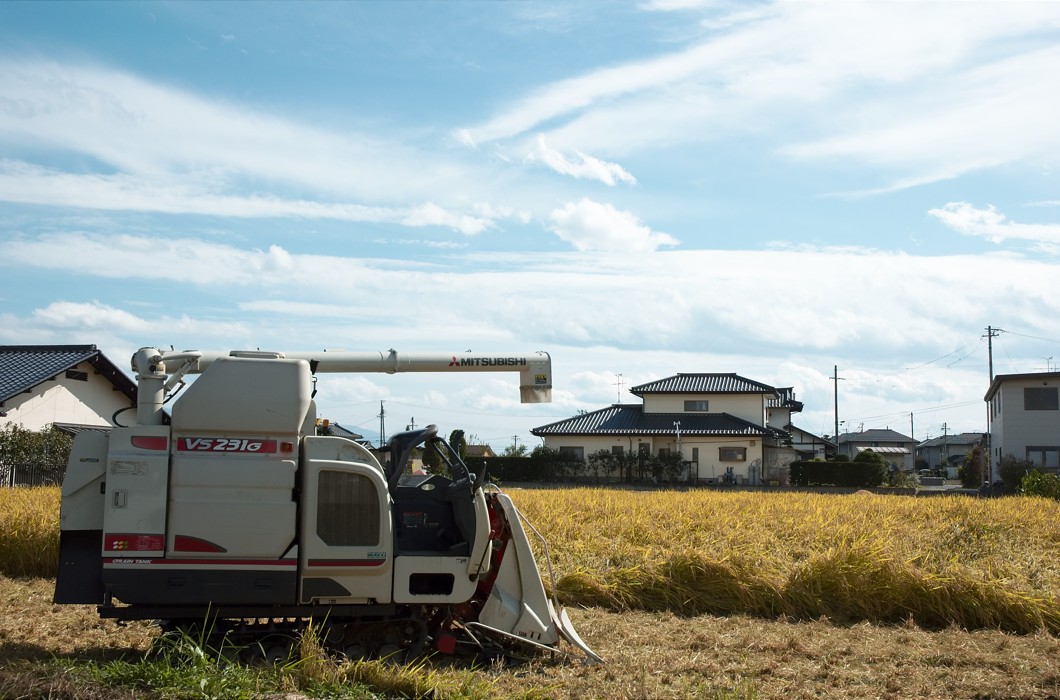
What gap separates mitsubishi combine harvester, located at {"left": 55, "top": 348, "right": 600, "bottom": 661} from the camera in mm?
8125

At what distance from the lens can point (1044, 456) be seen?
4284 cm

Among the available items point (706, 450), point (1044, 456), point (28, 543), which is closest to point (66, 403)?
point (28, 543)

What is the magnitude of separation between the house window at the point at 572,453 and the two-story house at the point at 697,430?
0.18 feet

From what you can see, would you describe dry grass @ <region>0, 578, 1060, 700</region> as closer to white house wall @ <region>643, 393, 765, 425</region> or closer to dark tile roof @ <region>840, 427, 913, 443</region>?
white house wall @ <region>643, 393, 765, 425</region>

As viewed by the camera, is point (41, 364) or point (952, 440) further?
point (952, 440)

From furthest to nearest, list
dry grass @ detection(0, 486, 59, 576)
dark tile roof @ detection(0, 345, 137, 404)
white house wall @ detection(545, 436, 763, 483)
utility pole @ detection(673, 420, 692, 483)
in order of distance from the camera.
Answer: white house wall @ detection(545, 436, 763, 483) → utility pole @ detection(673, 420, 692, 483) → dark tile roof @ detection(0, 345, 137, 404) → dry grass @ detection(0, 486, 59, 576)

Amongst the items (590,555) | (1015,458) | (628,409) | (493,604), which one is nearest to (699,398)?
(628,409)

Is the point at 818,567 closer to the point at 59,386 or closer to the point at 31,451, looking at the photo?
the point at 31,451

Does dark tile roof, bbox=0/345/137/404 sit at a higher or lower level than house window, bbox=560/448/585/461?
higher

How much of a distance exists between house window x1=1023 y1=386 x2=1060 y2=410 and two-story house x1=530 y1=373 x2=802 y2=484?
1235 cm

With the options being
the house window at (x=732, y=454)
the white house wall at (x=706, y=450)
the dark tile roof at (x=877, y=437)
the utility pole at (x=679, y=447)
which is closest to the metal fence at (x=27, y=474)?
the white house wall at (x=706, y=450)

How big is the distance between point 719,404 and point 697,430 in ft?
11.6

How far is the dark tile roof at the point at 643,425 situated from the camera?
51125 millimetres


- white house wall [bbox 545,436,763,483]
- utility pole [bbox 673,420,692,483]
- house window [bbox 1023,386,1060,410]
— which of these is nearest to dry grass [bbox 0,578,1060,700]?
house window [bbox 1023,386,1060,410]
